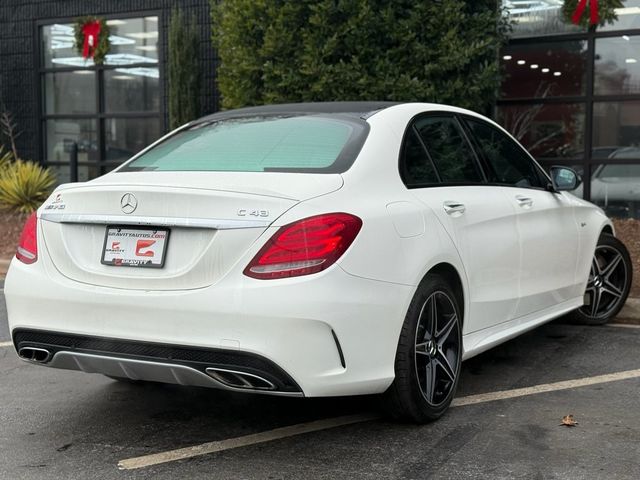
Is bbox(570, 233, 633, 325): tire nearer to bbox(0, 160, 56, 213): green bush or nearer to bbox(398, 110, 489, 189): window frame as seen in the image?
bbox(398, 110, 489, 189): window frame

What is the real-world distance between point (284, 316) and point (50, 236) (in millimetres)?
1199

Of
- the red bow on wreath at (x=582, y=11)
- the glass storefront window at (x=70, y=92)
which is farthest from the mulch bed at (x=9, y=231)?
the red bow on wreath at (x=582, y=11)

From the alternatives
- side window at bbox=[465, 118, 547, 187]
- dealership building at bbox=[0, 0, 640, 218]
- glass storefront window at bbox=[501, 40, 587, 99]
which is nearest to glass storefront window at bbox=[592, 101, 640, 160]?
dealership building at bbox=[0, 0, 640, 218]

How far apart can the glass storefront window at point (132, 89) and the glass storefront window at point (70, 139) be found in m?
0.62

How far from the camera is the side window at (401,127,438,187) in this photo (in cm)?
405

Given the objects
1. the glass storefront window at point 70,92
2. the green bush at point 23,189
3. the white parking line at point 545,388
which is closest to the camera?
the white parking line at point 545,388

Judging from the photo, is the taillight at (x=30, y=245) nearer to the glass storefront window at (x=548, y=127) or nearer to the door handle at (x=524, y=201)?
the door handle at (x=524, y=201)

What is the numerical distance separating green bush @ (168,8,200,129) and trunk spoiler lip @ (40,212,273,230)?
900cm

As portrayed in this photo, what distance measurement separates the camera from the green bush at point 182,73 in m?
12.5

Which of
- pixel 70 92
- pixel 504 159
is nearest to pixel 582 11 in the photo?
pixel 504 159

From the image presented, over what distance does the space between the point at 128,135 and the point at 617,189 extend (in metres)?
7.94

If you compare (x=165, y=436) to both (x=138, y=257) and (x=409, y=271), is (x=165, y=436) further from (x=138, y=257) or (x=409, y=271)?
(x=409, y=271)

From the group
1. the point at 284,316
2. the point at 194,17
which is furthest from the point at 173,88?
the point at 284,316

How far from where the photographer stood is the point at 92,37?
14.1 m
